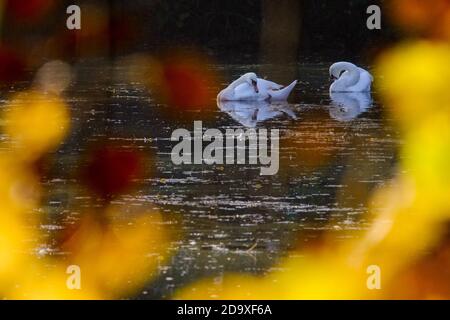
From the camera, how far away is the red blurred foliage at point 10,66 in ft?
47.2

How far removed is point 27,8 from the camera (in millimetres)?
20297

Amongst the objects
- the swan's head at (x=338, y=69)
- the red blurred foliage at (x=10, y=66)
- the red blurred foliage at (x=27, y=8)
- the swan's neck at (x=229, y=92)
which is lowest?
the swan's neck at (x=229, y=92)

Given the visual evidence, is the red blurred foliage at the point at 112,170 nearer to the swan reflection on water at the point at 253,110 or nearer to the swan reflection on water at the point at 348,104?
the swan reflection on water at the point at 253,110

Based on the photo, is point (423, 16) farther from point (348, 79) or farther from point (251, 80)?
point (251, 80)

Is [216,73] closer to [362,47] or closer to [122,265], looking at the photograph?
[362,47]

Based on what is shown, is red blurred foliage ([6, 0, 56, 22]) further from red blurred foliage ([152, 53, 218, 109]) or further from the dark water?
the dark water

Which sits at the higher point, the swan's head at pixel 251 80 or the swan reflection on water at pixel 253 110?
the swan's head at pixel 251 80

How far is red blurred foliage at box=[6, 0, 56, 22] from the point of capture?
19469 millimetres

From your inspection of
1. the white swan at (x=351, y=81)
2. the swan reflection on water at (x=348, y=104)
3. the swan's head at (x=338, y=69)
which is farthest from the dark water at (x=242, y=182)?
the swan's head at (x=338, y=69)

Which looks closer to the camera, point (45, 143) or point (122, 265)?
point (122, 265)

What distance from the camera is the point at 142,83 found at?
13758mm

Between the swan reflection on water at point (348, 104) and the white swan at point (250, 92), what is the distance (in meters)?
0.52

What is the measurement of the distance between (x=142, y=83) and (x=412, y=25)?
7.02m

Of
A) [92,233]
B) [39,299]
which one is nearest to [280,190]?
[92,233]
